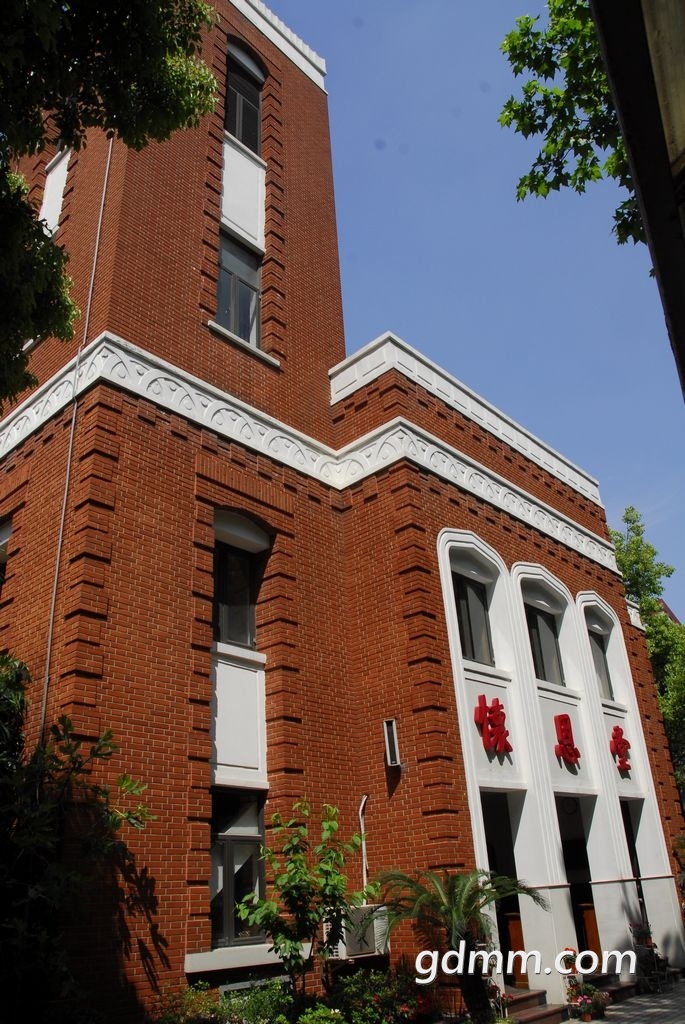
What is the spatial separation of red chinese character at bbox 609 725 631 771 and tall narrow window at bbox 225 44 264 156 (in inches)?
538

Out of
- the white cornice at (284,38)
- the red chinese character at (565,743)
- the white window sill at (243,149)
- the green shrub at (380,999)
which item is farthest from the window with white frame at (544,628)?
the white cornice at (284,38)

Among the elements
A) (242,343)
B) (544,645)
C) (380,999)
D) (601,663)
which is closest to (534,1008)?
(380,999)

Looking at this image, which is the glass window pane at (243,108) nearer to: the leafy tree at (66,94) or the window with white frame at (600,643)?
the leafy tree at (66,94)

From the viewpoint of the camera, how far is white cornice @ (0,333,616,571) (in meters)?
10.7

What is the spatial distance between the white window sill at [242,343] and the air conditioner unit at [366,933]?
325 inches

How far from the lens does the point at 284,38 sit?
1841 centimetres

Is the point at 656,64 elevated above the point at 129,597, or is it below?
below

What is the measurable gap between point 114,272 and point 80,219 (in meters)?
2.60

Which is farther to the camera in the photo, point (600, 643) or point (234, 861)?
point (600, 643)

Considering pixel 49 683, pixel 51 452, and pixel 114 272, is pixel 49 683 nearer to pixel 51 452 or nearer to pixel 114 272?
pixel 51 452

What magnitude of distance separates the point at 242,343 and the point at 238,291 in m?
1.71

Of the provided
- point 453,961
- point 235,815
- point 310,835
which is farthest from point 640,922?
point 235,815

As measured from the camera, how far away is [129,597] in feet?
31.0

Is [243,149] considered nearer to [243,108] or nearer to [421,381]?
[243,108]
